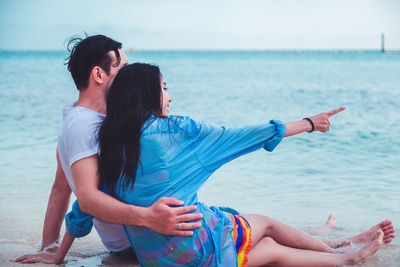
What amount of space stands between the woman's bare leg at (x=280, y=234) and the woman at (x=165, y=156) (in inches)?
5.5

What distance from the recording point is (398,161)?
6.86 metres

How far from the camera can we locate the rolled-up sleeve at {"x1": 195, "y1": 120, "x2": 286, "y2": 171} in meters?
2.45

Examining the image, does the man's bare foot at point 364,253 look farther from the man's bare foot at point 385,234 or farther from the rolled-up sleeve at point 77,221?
the rolled-up sleeve at point 77,221

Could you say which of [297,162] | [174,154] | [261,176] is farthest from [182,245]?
[297,162]

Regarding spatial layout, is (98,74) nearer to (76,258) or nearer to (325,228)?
(76,258)

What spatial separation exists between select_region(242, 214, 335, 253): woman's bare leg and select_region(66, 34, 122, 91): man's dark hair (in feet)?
4.01

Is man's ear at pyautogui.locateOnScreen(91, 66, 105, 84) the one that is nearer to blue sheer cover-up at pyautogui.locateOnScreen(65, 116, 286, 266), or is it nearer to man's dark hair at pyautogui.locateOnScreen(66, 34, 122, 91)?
man's dark hair at pyautogui.locateOnScreen(66, 34, 122, 91)

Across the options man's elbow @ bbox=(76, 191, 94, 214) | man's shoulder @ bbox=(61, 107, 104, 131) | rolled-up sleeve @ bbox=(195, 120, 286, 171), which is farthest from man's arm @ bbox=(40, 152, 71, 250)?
rolled-up sleeve @ bbox=(195, 120, 286, 171)

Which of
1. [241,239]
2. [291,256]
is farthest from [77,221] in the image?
[291,256]

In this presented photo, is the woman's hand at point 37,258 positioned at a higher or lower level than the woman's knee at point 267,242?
lower

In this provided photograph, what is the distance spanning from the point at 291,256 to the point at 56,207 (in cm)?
162

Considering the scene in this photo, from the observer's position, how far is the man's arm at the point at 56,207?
3.23 metres

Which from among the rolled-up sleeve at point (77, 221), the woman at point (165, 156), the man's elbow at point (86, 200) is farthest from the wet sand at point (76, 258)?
the man's elbow at point (86, 200)

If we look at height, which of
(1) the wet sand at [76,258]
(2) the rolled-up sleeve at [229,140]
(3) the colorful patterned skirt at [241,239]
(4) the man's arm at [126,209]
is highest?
(2) the rolled-up sleeve at [229,140]
